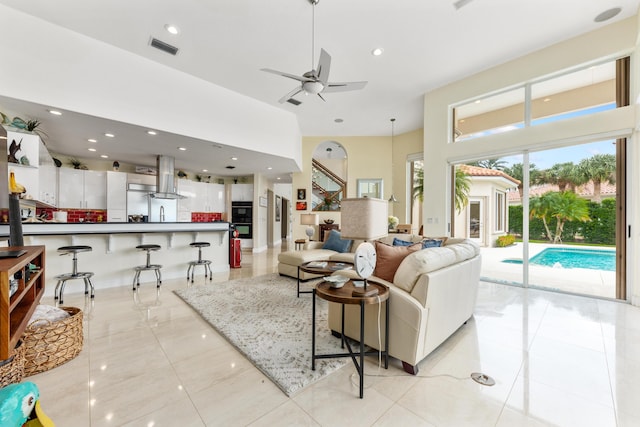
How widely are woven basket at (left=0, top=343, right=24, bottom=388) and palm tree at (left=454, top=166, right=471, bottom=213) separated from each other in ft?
19.6

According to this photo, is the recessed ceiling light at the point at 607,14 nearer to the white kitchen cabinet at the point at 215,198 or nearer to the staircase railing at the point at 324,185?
the staircase railing at the point at 324,185

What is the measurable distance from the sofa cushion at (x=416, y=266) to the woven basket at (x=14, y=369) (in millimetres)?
2524

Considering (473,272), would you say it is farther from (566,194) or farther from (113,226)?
(113,226)

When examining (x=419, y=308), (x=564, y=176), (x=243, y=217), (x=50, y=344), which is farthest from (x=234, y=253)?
(x=564, y=176)

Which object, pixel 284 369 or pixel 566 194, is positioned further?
pixel 566 194

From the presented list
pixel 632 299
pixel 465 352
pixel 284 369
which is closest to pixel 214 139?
pixel 284 369

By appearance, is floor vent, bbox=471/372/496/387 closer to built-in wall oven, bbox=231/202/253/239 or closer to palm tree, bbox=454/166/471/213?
palm tree, bbox=454/166/471/213

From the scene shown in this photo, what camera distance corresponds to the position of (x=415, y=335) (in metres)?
1.82

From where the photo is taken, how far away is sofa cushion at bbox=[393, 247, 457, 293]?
1.94 m

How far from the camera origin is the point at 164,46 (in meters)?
3.62

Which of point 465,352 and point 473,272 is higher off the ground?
point 473,272

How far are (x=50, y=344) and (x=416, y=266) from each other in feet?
9.20

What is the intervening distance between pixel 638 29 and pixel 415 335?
4.69m

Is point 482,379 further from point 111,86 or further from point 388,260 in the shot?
point 111,86
